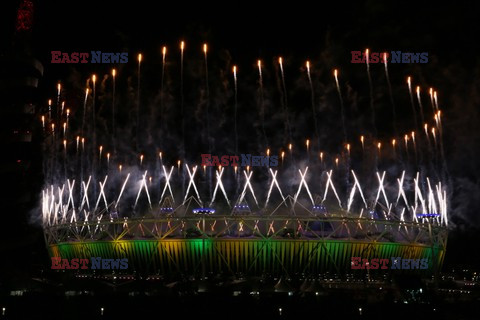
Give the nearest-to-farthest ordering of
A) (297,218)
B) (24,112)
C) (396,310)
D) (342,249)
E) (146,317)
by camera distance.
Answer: (146,317)
(396,310)
(24,112)
(297,218)
(342,249)

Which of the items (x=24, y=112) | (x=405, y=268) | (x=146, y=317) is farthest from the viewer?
(x=405, y=268)

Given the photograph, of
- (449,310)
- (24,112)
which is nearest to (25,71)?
(24,112)

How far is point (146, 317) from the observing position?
28391mm

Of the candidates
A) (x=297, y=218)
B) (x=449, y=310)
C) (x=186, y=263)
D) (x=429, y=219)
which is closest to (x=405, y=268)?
(x=429, y=219)

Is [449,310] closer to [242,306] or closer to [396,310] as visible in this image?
[396,310]

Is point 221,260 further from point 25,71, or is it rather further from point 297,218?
point 25,71

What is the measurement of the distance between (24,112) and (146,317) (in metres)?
24.3

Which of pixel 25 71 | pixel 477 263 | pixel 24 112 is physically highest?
pixel 25 71

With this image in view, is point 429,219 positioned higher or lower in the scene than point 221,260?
higher

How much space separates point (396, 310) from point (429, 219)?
48.6m

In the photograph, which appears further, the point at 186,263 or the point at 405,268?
the point at 405,268

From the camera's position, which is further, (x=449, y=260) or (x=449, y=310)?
(x=449, y=260)

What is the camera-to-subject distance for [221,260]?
69.4 meters

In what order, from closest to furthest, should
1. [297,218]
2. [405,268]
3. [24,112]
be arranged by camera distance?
[24,112] → [297,218] → [405,268]
